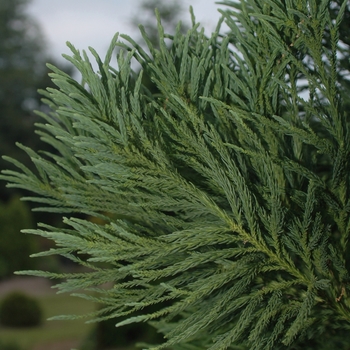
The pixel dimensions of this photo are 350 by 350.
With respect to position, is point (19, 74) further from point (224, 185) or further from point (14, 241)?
point (224, 185)

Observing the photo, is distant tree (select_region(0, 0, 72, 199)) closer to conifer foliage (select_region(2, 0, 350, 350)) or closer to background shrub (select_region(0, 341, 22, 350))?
background shrub (select_region(0, 341, 22, 350))

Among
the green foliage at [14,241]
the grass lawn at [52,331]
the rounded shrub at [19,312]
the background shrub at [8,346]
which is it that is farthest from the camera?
the green foliage at [14,241]

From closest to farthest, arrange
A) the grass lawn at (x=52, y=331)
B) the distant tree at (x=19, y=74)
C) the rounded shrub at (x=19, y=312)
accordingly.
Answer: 1. the grass lawn at (x=52, y=331)
2. the rounded shrub at (x=19, y=312)
3. the distant tree at (x=19, y=74)

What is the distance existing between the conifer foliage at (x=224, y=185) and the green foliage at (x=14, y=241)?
59.2 ft

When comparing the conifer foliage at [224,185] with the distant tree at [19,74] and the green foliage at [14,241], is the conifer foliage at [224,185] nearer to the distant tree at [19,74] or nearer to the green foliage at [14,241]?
the green foliage at [14,241]

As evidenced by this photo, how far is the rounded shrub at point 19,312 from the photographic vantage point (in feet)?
42.1

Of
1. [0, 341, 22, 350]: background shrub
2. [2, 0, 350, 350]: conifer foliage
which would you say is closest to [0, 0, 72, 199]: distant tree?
[0, 341, 22, 350]: background shrub

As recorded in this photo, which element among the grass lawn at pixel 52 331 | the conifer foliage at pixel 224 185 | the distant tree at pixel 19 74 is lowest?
the grass lawn at pixel 52 331

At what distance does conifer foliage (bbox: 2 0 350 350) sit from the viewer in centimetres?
115

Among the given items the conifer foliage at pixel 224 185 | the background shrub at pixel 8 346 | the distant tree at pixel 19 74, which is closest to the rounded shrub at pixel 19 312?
the background shrub at pixel 8 346

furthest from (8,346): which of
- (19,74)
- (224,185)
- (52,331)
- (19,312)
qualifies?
(19,74)

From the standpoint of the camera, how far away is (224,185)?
3.74 ft

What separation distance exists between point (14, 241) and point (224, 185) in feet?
61.8

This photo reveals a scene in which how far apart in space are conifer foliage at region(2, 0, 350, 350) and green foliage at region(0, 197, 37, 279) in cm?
1803
